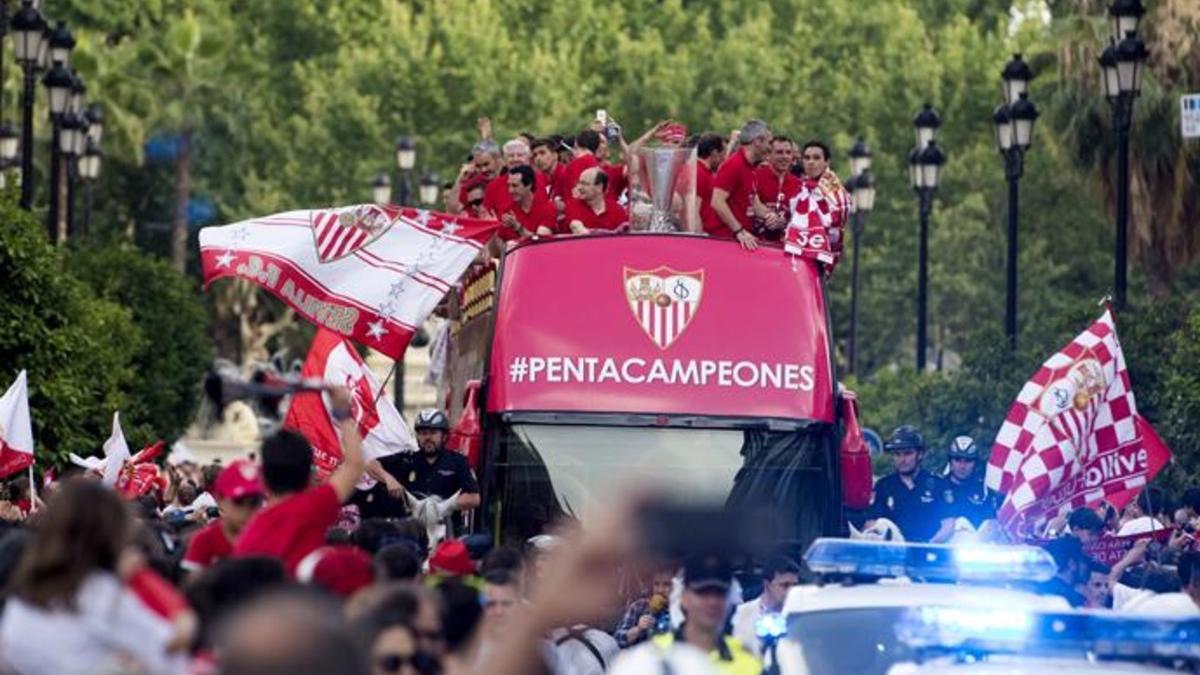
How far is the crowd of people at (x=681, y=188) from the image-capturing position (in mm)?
22141

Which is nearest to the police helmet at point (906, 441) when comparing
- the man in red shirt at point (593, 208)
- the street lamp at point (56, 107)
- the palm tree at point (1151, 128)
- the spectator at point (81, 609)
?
the man in red shirt at point (593, 208)

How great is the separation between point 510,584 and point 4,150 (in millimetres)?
39521

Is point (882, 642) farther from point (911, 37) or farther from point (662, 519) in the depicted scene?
point (911, 37)

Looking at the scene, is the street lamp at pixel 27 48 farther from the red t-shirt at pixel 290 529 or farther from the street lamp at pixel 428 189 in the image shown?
the street lamp at pixel 428 189

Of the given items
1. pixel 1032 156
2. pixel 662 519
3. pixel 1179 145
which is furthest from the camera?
pixel 1032 156

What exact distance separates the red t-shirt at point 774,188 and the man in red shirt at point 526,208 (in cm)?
141

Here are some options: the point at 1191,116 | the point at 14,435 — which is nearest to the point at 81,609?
the point at 14,435

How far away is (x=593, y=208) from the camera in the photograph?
22.7 meters

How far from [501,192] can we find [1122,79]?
911cm

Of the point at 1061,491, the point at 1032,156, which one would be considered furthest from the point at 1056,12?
the point at 1061,491

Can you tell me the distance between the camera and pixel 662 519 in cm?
689

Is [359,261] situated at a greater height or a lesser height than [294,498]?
greater

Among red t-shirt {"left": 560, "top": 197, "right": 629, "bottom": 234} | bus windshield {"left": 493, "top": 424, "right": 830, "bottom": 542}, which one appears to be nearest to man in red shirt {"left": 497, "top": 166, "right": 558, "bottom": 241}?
red t-shirt {"left": 560, "top": 197, "right": 629, "bottom": 234}

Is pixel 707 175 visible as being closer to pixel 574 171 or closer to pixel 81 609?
pixel 574 171
